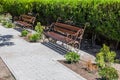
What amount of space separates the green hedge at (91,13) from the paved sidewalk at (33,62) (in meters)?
1.76

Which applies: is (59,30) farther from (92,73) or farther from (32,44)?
(92,73)

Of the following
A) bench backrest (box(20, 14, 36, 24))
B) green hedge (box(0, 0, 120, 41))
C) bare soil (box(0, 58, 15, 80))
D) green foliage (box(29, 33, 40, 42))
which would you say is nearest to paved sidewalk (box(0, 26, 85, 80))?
bare soil (box(0, 58, 15, 80))

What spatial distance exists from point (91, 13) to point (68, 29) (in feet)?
3.67

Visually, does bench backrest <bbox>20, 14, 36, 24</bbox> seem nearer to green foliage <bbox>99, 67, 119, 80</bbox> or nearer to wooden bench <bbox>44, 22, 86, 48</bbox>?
wooden bench <bbox>44, 22, 86, 48</bbox>

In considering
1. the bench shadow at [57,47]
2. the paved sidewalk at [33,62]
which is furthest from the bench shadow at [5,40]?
the bench shadow at [57,47]

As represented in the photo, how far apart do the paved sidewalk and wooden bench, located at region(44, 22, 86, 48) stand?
547 millimetres

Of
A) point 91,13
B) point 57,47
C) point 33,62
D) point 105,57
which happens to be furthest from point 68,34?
point 105,57

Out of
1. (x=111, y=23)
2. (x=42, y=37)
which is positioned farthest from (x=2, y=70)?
(x=42, y=37)

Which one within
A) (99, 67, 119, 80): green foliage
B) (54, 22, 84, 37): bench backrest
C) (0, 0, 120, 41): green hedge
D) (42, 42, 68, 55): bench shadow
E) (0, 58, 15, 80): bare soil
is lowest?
(42, 42, 68, 55): bench shadow

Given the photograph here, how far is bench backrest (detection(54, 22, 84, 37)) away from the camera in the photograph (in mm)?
10228

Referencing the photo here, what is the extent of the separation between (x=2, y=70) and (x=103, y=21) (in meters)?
3.89

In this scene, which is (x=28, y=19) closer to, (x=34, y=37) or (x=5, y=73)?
(x=34, y=37)

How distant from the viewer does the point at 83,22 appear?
11539 millimetres

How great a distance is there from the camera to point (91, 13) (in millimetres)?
10719
